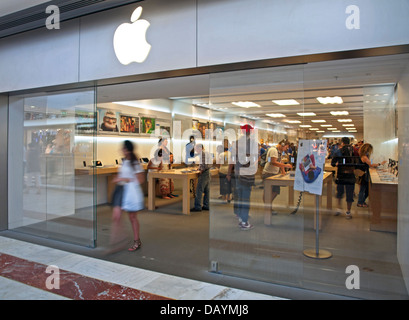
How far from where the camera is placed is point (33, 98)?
5.59m

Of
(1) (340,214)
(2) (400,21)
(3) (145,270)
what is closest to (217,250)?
(3) (145,270)

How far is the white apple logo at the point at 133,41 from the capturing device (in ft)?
13.1

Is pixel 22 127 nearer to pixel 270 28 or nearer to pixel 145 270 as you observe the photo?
pixel 145 270

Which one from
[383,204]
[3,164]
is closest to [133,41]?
[3,164]

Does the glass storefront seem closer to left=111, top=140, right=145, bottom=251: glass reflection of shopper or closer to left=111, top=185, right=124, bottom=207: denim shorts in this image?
left=111, top=185, right=124, bottom=207: denim shorts

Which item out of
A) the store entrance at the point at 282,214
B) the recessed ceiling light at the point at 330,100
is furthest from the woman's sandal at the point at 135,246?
the recessed ceiling light at the point at 330,100

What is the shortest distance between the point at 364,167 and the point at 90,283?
252 inches

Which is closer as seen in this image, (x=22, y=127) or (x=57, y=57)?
(x=57, y=57)

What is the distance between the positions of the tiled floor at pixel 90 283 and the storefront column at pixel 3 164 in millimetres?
1625

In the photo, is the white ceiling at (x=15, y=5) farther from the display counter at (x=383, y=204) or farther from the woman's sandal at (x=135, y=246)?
the display counter at (x=383, y=204)

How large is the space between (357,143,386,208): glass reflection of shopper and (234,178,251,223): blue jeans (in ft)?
14.6

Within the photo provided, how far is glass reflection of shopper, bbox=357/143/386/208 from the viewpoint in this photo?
23.0 ft

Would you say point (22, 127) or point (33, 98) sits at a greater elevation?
point (33, 98)

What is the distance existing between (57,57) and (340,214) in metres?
6.43
